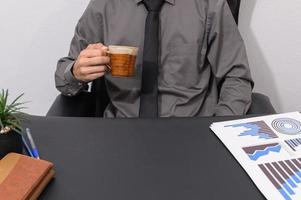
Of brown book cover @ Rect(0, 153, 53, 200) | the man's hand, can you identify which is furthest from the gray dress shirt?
brown book cover @ Rect(0, 153, 53, 200)

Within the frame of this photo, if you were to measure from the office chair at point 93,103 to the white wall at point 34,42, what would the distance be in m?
0.45

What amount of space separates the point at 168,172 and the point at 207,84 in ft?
2.18

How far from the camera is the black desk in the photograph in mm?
712

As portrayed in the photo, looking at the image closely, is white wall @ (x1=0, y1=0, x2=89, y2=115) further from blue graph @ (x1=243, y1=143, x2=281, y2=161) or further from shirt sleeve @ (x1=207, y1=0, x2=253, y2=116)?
blue graph @ (x1=243, y1=143, x2=281, y2=161)

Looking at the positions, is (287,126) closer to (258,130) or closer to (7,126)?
(258,130)

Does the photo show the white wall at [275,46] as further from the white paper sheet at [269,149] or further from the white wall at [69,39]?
the white paper sheet at [269,149]

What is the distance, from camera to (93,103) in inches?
53.7

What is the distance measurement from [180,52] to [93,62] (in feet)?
1.24

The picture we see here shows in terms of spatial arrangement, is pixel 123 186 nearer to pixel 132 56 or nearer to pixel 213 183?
pixel 213 183

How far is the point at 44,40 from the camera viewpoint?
173cm

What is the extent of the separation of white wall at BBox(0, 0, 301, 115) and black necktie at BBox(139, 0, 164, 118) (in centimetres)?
47

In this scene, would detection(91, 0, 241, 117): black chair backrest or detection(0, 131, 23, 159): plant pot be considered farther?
detection(91, 0, 241, 117): black chair backrest

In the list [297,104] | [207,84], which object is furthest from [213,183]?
[297,104]

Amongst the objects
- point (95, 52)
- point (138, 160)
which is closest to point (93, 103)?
point (95, 52)
